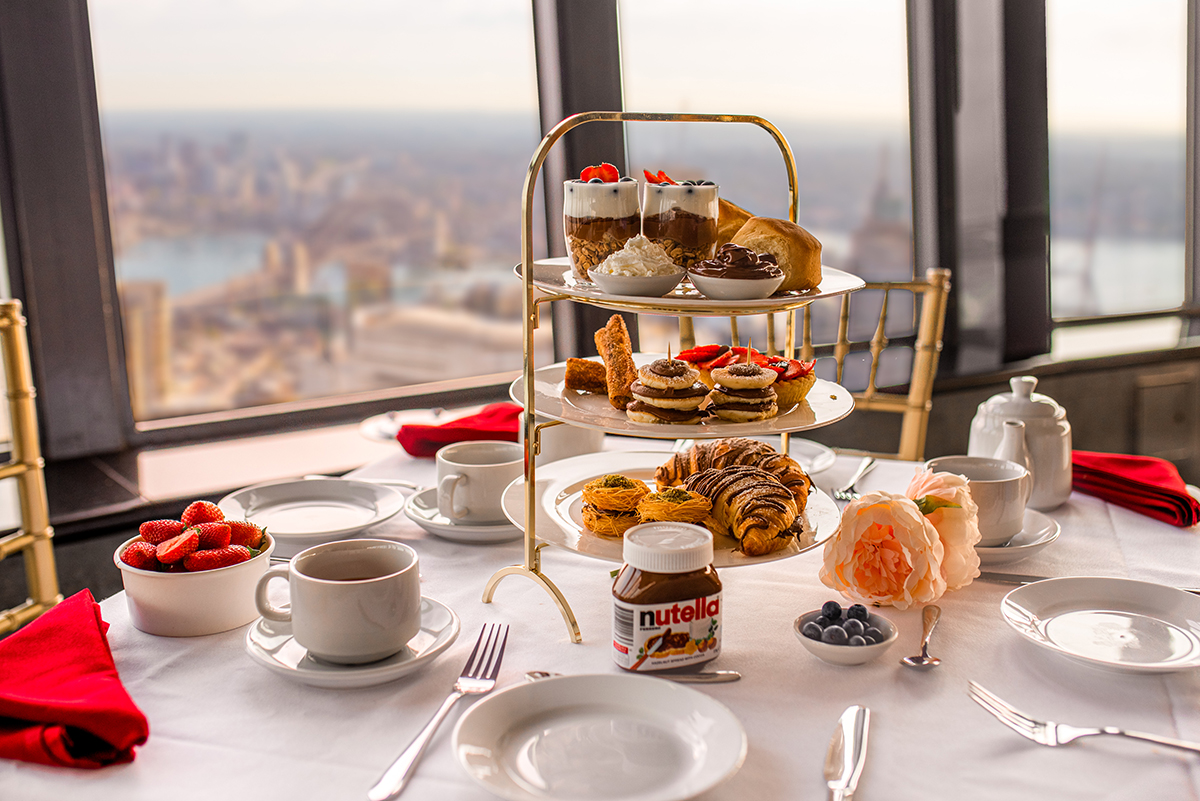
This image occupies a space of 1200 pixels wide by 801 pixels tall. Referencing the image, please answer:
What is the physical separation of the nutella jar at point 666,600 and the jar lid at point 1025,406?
623 mm

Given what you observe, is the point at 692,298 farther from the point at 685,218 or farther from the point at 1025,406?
the point at 1025,406

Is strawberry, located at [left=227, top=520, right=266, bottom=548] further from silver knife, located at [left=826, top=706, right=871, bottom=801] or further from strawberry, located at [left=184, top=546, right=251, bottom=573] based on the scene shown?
silver knife, located at [left=826, top=706, right=871, bottom=801]

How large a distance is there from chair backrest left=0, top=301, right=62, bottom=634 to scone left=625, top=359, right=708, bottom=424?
0.95m

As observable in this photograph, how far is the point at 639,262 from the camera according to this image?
37.0 inches

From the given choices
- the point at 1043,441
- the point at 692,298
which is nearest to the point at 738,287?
the point at 692,298

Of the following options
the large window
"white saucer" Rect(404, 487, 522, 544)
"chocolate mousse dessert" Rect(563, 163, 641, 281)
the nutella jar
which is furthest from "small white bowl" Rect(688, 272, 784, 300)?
the large window

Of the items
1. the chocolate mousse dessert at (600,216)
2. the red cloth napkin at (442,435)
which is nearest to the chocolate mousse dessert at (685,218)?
the chocolate mousse dessert at (600,216)

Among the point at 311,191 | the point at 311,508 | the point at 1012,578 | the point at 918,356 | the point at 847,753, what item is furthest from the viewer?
the point at 311,191

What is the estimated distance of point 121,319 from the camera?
6.84 feet

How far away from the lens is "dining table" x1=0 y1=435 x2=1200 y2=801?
712 mm

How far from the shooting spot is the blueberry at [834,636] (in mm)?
892

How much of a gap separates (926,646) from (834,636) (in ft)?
0.31

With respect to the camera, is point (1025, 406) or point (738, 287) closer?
point (738, 287)

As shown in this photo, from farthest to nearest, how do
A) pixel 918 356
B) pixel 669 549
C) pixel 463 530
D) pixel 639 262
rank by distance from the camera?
pixel 918 356 → pixel 463 530 → pixel 639 262 → pixel 669 549
